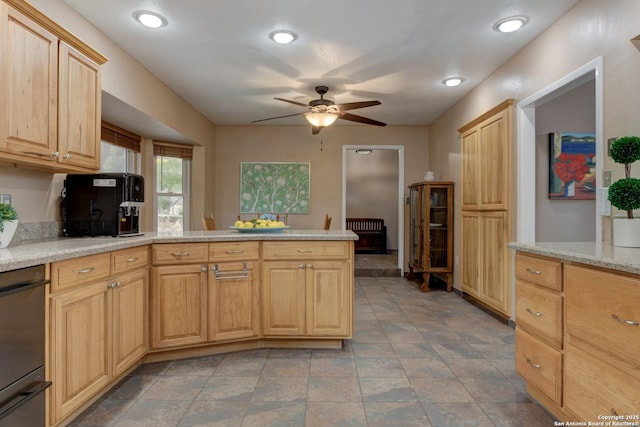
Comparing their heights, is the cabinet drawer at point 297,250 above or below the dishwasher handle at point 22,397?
above

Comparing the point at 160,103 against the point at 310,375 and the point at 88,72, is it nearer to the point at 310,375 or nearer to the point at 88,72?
the point at 88,72

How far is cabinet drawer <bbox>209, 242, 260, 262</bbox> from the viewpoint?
2646mm

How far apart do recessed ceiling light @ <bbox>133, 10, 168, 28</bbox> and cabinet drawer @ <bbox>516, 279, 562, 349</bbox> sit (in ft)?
10.1

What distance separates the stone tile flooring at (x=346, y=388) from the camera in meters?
1.87

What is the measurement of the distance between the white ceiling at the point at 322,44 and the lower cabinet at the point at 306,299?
188 cm

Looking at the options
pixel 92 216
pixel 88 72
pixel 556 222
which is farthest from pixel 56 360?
pixel 556 222

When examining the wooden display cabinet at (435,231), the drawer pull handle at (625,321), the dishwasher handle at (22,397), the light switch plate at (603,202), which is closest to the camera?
the drawer pull handle at (625,321)

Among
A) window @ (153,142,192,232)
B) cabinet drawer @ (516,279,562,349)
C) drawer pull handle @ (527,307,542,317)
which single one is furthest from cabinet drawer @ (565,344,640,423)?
window @ (153,142,192,232)

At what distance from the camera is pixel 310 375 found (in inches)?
93.4

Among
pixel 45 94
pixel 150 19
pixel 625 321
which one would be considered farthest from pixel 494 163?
pixel 45 94

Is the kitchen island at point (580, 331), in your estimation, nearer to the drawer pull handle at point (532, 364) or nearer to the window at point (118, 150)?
the drawer pull handle at point (532, 364)

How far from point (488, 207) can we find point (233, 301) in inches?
109

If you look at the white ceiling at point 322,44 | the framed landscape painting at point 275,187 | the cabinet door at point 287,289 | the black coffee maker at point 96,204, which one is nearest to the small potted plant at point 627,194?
the white ceiling at point 322,44

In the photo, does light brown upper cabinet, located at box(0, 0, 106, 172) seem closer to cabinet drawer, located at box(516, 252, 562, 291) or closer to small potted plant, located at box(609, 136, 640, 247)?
cabinet drawer, located at box(516, 252, 562, 291)
